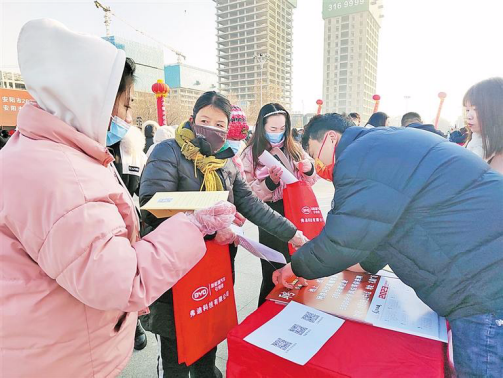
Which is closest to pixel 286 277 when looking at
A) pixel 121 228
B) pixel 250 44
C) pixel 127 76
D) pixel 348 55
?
pixel 121 228

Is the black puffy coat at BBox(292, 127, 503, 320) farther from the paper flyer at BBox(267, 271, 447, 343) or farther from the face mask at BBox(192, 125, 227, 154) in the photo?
the face mask at BBox(192, 125, 227, 154)

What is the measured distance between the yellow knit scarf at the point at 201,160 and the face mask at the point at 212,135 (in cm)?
4

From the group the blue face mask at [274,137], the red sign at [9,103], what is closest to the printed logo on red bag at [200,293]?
the blue face mask at [274,137]

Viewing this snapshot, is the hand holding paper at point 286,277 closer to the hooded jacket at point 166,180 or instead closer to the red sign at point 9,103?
the hooded jacket at point 166,180

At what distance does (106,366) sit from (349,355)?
681mm

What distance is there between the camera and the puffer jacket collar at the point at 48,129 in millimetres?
711

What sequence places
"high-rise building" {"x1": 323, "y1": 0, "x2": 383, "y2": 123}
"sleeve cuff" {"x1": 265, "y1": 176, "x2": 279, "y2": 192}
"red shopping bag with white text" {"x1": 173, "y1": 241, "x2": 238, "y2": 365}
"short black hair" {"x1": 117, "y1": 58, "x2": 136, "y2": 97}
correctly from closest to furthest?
"short black hair" {"x1": 117, "y1": 58, "x2": 136, "y2": 97} < "red shopping bag with white text" {"x1": 173, "y1": 241, "x2": 238, "y2": 365} < "sleeve cuff" {"x1": 265, "y1": 176, "x2": 279, "y2": 192} < "high-rise building" {"x1": 323, "y1": 0, "x2": 383, "y2": 123}

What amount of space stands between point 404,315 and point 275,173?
123 centimetres

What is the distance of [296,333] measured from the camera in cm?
93

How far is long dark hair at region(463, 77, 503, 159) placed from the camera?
2014 mm

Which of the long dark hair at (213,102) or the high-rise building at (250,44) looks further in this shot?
the high-rise building at (250,44)

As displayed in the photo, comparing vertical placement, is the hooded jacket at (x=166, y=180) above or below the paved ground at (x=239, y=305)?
above

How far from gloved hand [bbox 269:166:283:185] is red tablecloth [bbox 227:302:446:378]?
121cm

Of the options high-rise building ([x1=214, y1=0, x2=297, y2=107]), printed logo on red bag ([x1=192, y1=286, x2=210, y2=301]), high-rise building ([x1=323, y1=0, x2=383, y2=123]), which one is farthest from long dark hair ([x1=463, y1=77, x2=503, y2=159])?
high-rise building ([x1=214, y1=0, x2=297, y2=107])
